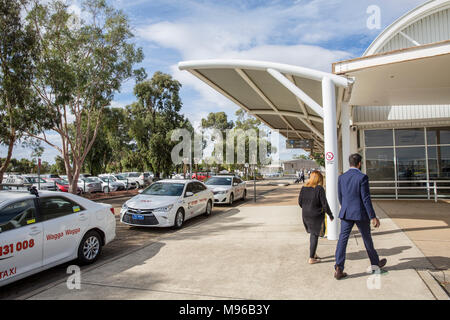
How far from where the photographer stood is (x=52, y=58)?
16391 mm

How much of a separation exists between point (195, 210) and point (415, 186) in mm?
10244

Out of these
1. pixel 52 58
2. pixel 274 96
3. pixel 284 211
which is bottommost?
pixel 284 211

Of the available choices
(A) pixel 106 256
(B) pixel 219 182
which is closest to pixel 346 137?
(A) pixel 106 256

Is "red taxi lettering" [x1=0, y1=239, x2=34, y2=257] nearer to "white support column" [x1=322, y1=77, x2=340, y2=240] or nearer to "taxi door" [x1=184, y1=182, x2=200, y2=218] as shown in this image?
"taxi door" [x1=184, y1=182, x2=200, y2=218]

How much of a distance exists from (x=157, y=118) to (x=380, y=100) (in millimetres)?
22593

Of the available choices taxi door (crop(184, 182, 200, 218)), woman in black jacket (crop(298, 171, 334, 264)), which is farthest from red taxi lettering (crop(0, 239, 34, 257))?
taxi door (crop(184, 182, 200, 218))

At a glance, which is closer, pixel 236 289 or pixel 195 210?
pixel 236 289

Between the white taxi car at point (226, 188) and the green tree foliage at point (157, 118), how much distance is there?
14586 millimetres

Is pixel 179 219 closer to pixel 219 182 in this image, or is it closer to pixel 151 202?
pixel 151 202

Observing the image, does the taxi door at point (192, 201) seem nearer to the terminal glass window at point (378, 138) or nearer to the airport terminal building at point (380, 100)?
the airport terminal building at point (380, 100)

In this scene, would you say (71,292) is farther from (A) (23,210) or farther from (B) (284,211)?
(B) (284,211)

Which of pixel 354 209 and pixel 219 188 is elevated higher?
pixel 354 209

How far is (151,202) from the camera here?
8.87 m
